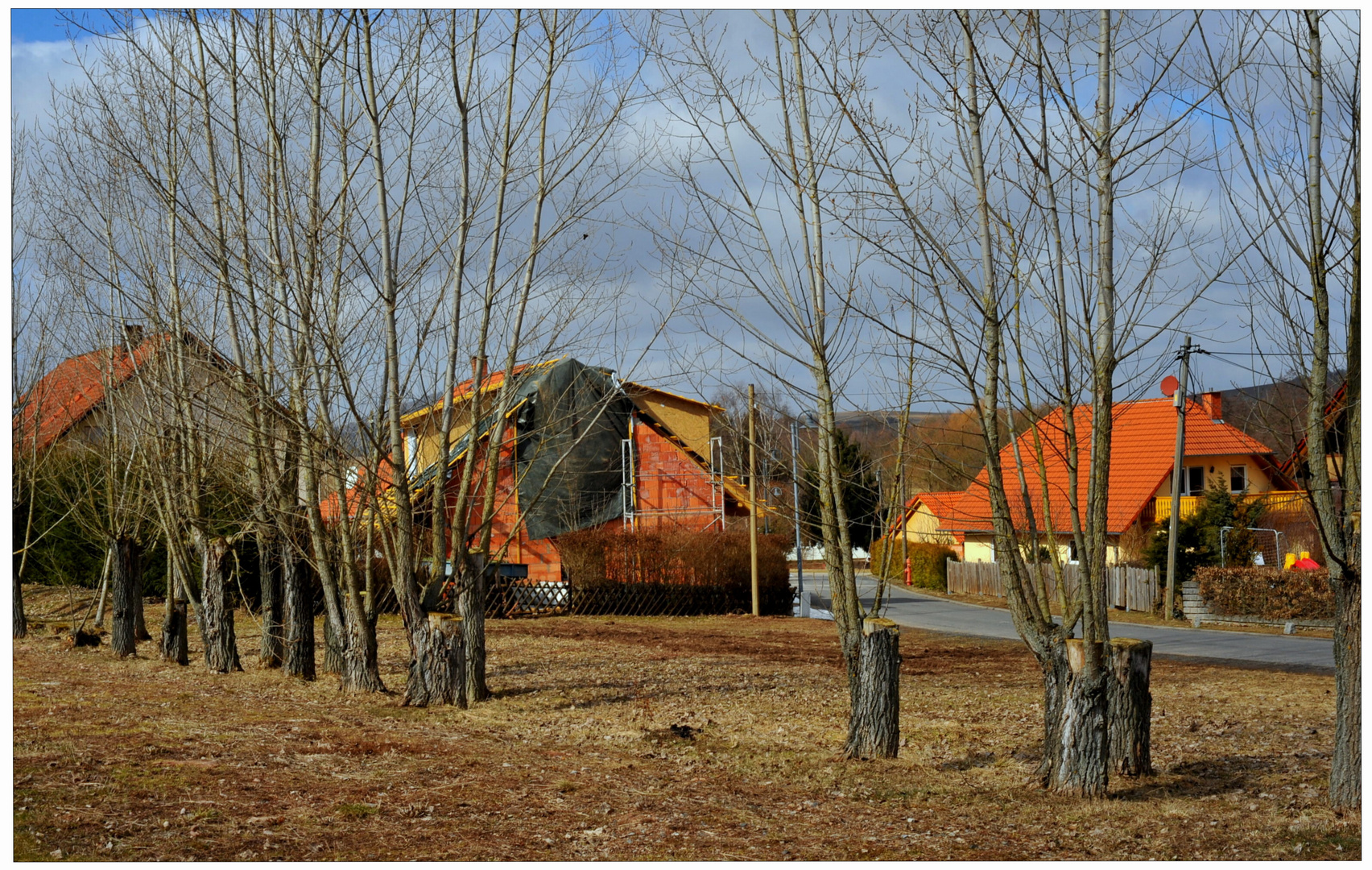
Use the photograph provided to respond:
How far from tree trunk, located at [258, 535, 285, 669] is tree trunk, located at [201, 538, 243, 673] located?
Answer: 402 millimetres

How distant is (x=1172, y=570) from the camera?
22.9 m

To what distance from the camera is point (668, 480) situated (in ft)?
85.9

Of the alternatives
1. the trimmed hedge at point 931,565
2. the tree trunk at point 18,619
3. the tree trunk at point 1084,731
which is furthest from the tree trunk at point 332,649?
the trimmed hedge at point 931,565

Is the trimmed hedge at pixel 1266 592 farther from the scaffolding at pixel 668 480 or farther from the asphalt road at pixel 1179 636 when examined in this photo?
the scaffolding at pixel 668 480

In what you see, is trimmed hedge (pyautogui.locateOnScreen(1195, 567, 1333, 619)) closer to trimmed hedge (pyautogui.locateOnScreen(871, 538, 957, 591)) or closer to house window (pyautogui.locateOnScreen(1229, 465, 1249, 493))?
house window (pyautogui.locateOnScreen(1229, 465, 1249, 493))

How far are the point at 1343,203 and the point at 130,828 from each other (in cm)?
591

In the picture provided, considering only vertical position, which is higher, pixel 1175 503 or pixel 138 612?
pixel 1175 503

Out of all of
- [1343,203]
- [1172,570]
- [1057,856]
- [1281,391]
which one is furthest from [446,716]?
[1172,570]

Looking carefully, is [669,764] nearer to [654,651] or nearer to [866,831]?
[866,831]

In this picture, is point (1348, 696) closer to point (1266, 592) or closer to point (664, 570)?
point (664, 570)

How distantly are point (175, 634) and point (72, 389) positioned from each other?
12.0 ft

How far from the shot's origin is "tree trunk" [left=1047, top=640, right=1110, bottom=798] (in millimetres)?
5523

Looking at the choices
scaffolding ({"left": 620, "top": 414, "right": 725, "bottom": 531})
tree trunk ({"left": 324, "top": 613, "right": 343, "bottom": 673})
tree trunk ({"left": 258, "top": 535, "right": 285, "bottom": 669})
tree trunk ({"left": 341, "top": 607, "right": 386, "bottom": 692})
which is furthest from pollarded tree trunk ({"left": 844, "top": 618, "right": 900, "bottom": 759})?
scaffolding ({"left": 620, "top": 414, "right": 725, "bottom": 531})

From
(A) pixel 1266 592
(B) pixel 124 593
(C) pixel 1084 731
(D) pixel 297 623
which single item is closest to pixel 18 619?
(B) pixel 124 593
